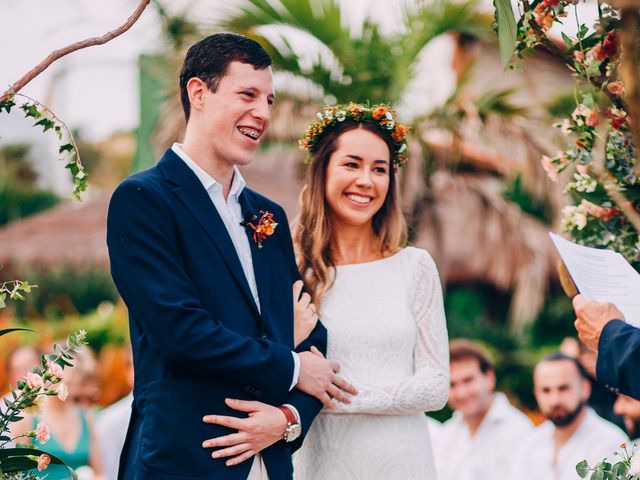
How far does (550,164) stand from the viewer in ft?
13.2

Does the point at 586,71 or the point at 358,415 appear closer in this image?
the point at 586,71

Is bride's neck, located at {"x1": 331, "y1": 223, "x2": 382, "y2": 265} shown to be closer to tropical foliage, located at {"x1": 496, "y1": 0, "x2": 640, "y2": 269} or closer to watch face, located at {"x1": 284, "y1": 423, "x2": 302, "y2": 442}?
tropical foliage, located at {"x1": 496, "y1": 0, "x2": 640, "y2": 269}

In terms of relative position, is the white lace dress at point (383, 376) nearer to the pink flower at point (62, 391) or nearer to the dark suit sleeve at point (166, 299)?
→ the dark suit sleeve at point (166, 299)

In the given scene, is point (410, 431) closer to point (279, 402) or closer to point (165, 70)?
point (279, 402)

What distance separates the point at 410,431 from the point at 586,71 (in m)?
1.58

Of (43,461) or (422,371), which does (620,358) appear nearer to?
(422,371)

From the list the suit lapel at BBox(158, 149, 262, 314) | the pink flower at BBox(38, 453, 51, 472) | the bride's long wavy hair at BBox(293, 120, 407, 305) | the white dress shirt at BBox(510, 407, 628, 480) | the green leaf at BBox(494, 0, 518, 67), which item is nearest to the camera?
the green leaf at BBox(494, 0, 518, 67)

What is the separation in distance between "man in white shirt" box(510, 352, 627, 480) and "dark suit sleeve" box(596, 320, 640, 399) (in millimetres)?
3758

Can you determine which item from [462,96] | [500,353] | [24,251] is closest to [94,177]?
[24,251]

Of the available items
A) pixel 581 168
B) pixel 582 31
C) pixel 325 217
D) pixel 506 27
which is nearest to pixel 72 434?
pixel 325 217

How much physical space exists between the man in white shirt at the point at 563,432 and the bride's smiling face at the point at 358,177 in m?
3.47

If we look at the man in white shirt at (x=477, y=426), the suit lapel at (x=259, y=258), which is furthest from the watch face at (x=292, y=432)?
the man in white shirt at (x=477, y=426)

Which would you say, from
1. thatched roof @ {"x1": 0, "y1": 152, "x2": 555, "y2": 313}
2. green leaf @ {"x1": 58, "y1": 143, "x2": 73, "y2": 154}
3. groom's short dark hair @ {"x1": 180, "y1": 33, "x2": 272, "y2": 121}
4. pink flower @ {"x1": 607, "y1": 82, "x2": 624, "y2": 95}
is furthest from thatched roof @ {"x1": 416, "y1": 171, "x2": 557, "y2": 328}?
green leaf @ {"x1": 58, "y1": 143, "x2": 73, "y2": 154}

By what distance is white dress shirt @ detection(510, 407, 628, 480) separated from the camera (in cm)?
689
